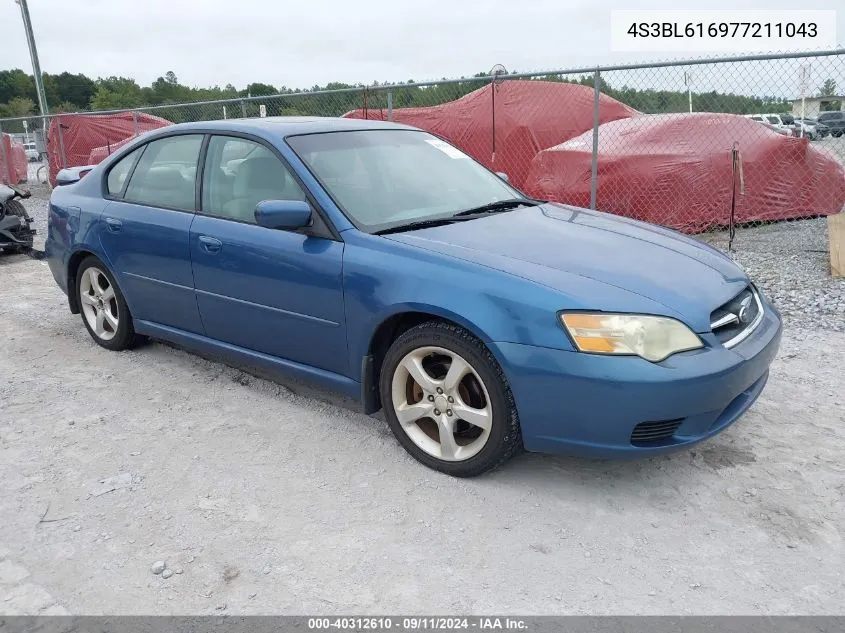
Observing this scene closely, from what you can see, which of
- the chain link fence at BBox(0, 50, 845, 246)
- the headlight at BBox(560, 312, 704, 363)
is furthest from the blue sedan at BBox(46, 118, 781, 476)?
the chain link fence at BBox(0, 50, 845, 246)

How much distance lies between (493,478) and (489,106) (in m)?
8.86

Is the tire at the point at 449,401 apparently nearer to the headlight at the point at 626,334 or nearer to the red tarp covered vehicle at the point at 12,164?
the headlight at the point at 626,334

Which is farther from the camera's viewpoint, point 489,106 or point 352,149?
point 489,106

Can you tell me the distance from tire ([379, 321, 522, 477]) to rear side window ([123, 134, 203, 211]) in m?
1.71

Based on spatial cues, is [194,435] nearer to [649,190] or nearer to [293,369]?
[293,369]

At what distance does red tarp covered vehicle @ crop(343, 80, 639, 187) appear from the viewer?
1076 centimetres

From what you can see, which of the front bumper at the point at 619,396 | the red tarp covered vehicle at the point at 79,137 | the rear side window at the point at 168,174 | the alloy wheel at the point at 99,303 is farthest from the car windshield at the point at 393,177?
the red tarp covered vehicle at the point at 79,137

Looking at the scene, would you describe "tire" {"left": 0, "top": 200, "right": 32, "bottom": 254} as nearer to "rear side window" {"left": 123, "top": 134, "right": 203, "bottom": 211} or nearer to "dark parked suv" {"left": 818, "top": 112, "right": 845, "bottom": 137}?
"rear side window" {"left": 123, "top": 134, "right": 203, "bottom": 211}

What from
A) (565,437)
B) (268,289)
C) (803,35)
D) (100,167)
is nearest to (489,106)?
(803,35)

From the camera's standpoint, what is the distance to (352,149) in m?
3.80

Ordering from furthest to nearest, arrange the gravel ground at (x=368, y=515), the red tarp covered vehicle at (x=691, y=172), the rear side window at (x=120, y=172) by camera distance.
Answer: the red tarp covered vehicle at (x=691, y=172)
the rear side window at (x=120, y=172)
the gravel ground at (x=368, y=515)

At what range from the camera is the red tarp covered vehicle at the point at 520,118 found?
10.8 meters

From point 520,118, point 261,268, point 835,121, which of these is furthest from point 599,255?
point 835,121

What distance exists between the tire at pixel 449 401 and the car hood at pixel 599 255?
38cm
